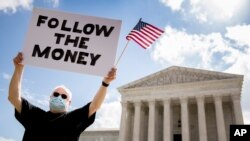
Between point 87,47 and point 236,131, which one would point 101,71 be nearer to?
point 87,47

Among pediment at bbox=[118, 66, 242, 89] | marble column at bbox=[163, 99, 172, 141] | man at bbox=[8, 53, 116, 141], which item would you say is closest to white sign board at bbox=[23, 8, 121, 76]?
man at bbox=[8, 53, 116, 141]

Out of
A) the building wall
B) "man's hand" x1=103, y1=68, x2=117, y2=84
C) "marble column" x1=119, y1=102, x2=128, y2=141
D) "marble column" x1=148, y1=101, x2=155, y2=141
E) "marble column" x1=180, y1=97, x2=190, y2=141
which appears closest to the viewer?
"man's hand" x1=103, y1=68, x2=117, y2=84

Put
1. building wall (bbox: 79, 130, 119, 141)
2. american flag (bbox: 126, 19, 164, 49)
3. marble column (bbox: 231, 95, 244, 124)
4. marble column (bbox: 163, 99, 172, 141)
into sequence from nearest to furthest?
american flag (bbox: 126, 19, 164, 49)
marble column (bbox: 231, 95, 244, 124)
marble column (bbox: 163, 99, 172, 141)
building wall (bbox: 79, 130, 119, 141)

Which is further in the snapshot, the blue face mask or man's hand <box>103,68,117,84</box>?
man's hand <box>103,68,117,84</box>

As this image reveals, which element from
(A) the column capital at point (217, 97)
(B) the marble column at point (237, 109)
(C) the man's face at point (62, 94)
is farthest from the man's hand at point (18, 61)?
(A) the column capital at point (217, 97)

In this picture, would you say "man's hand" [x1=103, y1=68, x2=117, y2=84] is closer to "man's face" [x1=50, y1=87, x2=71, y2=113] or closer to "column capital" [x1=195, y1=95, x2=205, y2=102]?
"man's face" [x1=50, y1=87, x2=71, y2=113]

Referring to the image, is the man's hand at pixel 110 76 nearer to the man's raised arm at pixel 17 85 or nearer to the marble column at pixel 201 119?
the man's raised arm at pixel 17 85

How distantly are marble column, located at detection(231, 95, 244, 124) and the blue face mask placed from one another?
3316 centimetres

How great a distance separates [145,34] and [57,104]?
6.25 metres

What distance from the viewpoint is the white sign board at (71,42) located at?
387 centimetres

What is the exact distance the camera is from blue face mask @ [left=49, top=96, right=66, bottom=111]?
3.43 m

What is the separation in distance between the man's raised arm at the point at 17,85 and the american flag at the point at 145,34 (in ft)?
18.1

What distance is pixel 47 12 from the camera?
13.7 ft

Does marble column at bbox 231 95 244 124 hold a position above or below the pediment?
below
